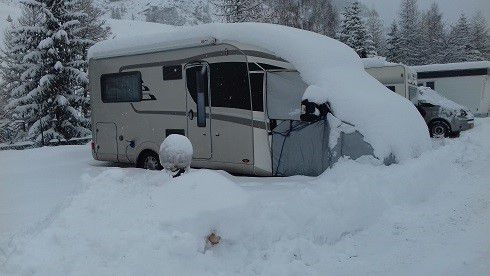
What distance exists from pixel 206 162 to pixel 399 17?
44912 mm

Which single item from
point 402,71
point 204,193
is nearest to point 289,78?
point 204,193

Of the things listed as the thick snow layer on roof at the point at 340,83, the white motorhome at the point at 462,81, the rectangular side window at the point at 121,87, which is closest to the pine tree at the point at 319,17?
the white motorhome at the point at 462,81

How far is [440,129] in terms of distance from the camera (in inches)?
648

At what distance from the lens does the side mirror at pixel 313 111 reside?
300 inches

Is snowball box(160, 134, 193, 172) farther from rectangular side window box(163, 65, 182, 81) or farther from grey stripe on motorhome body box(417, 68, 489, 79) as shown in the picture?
grey stripe on motorhome body box(417, 68, 489, 79)

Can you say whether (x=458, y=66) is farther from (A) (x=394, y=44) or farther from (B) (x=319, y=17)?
(A) (x=394, y=44)

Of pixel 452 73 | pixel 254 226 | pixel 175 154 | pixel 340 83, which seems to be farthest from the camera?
pixel 452 73

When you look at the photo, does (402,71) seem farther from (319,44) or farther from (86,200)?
(86,200)

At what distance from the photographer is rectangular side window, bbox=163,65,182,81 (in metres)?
9.38

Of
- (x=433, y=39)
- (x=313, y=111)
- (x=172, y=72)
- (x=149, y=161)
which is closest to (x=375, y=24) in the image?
(x=433, y=39)

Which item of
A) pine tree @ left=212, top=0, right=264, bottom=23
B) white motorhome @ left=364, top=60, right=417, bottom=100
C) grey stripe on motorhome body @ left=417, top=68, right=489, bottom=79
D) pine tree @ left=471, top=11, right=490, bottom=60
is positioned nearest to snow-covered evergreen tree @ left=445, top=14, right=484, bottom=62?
pine tree @ left=471, top=11, right=490, bottom=60

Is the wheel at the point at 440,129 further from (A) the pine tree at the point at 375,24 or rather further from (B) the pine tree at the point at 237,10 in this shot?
(A) the pine tree at the point at 375,24

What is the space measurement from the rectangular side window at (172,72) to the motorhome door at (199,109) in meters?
0.19

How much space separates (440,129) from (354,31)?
21.9 m
